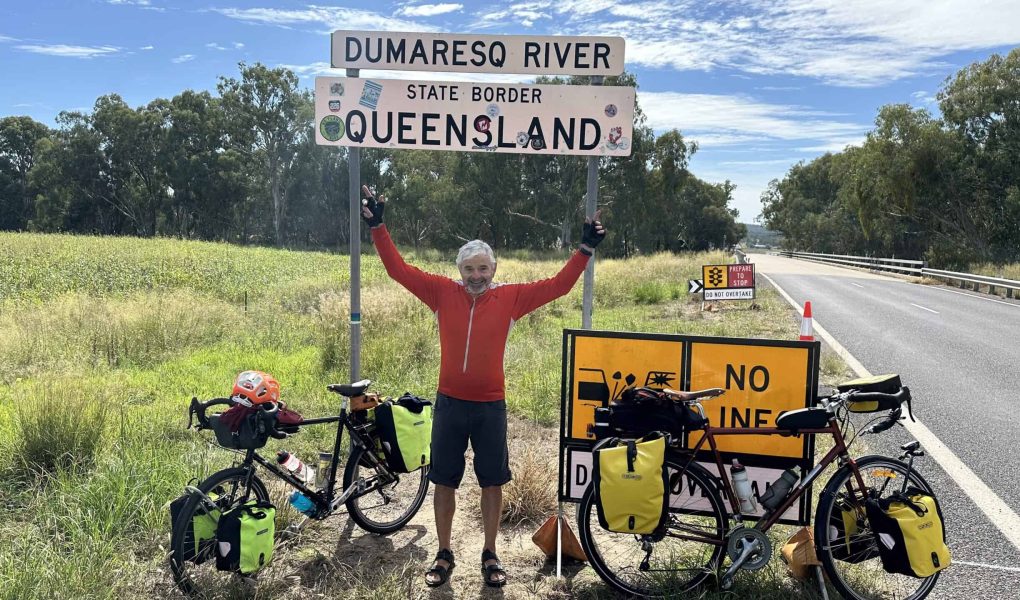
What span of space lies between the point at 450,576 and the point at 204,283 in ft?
48.2

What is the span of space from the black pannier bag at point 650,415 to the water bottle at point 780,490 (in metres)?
0.51

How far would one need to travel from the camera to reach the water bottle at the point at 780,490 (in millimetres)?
3172

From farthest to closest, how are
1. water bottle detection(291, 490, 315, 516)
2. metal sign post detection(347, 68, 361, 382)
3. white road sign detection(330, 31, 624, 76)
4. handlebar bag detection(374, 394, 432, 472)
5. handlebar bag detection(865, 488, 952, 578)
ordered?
metal sign post detection(347, 68, 361, 382), white road sign detection(330, 31, 624, 76), handlebar bag detection(374, 394, 432, 472), water bottle detection(291, 490, 315, 516), handlebar bag detection(865, 488, 952, 578)

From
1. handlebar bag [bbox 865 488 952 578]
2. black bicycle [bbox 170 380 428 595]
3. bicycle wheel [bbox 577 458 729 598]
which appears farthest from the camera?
bicycle wheel [bbox 577 458 729 598]

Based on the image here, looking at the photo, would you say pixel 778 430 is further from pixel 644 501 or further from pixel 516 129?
pixel 516 129

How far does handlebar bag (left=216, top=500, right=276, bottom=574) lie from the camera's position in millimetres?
2977

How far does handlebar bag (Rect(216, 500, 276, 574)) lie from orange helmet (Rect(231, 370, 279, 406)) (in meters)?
0.51

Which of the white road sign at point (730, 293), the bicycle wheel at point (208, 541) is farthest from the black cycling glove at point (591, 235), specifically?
the white road sign at point (730, 293)

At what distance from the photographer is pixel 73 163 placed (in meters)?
69.1

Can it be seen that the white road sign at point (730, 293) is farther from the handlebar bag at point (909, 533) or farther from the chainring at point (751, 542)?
the chainring at point (751, 542)

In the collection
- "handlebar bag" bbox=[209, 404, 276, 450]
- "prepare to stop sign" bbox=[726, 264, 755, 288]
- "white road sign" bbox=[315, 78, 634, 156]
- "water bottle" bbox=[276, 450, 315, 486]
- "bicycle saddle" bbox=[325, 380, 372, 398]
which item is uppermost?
"white road sign" bbox=[315, 78, 634, 156]

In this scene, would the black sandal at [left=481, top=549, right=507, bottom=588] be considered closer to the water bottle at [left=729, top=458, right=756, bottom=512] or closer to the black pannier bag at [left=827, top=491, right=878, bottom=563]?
the water bottle at [left=729, top=458, right=756, bottom=512]

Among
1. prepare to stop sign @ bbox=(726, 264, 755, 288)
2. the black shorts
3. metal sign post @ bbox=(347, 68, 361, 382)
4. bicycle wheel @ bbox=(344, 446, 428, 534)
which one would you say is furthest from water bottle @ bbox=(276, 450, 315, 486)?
prepare to stop sign @ bbox=(726, 264, 755, 288)

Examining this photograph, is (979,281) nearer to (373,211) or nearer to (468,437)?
(468,437)
